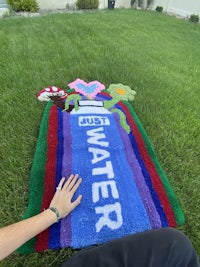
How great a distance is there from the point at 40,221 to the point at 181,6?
8350 mm

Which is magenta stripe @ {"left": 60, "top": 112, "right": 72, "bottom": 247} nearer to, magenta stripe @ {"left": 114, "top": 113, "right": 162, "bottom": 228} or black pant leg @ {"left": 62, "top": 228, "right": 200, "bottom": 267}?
black pant leg @ {"left": 62, "top": 228, "right": 200, "bottom": 267}

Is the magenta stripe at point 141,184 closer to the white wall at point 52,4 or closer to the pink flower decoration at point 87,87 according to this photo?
the pink flower decoration at point 87,87

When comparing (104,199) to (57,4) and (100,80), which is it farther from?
(57,4)

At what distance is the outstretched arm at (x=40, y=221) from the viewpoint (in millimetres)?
932

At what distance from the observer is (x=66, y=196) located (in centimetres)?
136

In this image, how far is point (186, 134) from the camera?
2076 mm

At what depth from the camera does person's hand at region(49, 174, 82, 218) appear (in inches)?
50.8

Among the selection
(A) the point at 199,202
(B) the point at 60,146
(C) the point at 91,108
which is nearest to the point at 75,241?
(B) the point at 60,146

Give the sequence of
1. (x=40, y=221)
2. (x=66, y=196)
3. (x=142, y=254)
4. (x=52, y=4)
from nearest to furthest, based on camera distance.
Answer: (x=142, y=254), (x=40, y=221), (x=66, y=196), (x=52, y=4)

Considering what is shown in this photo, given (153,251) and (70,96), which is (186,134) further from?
(153,251)

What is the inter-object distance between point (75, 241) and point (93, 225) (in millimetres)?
128

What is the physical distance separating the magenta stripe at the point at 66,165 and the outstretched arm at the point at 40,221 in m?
0.06

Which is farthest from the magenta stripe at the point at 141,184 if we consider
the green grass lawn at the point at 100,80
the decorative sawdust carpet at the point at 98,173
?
the green grass lawn at the point at 100,80

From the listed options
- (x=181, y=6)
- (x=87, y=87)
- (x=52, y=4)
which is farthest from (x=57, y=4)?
(x=87, y=87)
